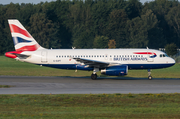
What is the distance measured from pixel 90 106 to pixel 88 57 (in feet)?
62.2

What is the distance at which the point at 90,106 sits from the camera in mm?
Result: 17562

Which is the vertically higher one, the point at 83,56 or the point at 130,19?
the point at 130,19

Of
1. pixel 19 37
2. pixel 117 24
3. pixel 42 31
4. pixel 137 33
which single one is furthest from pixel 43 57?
pixel 117 24

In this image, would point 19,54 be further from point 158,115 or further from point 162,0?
point 162,0

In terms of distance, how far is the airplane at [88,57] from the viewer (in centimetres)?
3556

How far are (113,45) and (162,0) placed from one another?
183 feet

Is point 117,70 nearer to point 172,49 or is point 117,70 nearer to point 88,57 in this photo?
point 88,57

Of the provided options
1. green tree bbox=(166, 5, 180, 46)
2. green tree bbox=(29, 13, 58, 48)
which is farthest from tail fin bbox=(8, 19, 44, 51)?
green tree bbox=(166, 5, 180, 46)

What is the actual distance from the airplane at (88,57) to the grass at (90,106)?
46.0ft

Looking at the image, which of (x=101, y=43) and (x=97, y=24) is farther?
(x=97, y=24)

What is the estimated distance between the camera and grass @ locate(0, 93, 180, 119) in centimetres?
1494

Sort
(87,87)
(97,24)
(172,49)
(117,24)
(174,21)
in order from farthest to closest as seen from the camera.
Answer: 1. (174,21)
2. (97,24)
3. (117,24)
4. (172,49)
5. (87,87)

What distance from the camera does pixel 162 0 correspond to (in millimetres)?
143250

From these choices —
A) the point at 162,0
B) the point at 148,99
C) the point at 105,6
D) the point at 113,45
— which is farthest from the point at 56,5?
the point at 148,99
